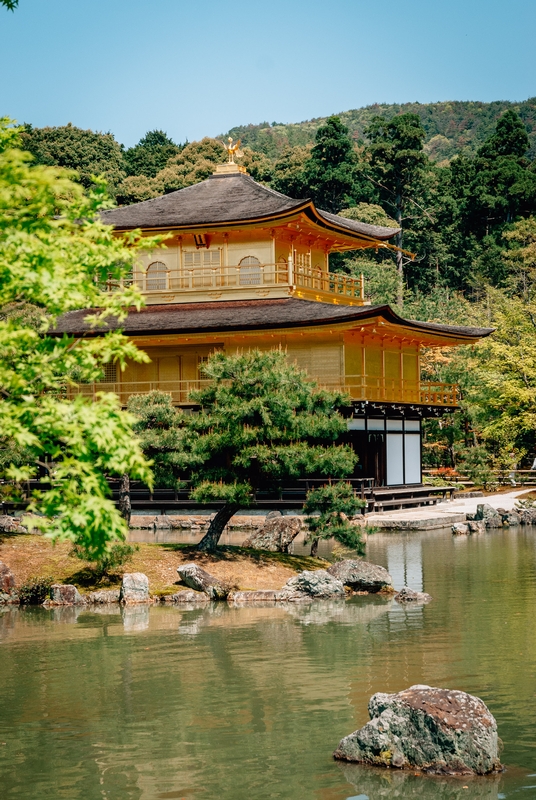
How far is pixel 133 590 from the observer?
21031 millimetres

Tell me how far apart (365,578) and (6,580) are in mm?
6859

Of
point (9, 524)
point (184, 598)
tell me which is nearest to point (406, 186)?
point (9, 524)

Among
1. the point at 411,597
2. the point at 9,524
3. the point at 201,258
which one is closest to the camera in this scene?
the point at 411,597

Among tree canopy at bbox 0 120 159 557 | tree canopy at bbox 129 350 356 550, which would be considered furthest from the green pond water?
tree canopy at bbox 129 350 356 550

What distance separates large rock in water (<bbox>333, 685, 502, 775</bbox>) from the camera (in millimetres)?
10703

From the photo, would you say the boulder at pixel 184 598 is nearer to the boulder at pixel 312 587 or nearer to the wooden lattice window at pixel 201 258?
the boulder at pixel 312 587

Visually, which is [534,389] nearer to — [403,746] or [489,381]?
[489,381]

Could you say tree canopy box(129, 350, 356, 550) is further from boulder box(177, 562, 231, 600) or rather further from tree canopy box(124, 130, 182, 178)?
tree canopy box(124, 130, 182, 178)

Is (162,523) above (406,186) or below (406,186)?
below

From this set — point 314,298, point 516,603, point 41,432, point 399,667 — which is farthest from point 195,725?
point 314,298

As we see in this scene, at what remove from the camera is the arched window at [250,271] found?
4094 cm

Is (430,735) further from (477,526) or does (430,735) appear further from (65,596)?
(477,526)

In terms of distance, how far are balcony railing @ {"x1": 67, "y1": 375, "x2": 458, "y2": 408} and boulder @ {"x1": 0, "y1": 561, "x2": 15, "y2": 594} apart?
16.5m

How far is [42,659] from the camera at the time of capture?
53.2ft
